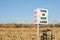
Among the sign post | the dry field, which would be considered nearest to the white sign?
the sign post

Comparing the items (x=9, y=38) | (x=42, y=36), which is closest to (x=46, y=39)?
(x=42, y=36)

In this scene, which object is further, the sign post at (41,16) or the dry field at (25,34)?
the dry field at (25,34)

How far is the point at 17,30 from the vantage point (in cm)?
1041

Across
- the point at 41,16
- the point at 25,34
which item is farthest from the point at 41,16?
the point at 25,34

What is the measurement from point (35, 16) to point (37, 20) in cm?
35

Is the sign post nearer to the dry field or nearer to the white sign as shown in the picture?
the white sign

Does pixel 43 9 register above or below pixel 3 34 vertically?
above

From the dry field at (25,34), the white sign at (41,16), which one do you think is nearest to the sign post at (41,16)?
the white sign at (41,16)

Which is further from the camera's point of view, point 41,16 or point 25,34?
point 25,34

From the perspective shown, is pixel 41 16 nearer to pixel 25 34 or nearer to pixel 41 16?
pixel 41 16

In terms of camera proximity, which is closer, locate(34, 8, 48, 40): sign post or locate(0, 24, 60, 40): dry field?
locate(34, 8, 48, 40): sign post

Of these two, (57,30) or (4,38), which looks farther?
(57,30)

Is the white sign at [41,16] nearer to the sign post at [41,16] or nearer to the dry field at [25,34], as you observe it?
the sign post at [41,16]

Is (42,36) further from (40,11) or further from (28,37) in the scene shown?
(40,11)
